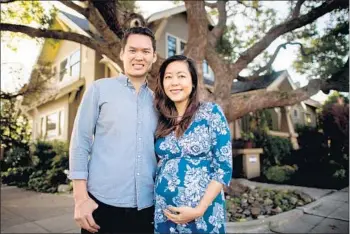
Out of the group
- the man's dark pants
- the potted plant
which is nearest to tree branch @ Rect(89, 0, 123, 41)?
the man's dark pants

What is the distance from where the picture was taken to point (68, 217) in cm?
552

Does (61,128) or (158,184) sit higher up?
(61,128)

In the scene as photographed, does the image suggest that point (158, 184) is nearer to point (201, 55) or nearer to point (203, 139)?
point (203, 139)

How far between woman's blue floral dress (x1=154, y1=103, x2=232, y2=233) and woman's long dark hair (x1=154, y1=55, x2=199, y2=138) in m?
0.05

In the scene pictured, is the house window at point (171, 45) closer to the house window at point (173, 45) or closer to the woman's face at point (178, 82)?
the house window at point (173, 45)

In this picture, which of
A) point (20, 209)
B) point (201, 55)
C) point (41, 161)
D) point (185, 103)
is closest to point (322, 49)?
point (201, 55)

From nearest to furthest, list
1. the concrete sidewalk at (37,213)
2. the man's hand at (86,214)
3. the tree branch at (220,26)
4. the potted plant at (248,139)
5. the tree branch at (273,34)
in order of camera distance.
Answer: the man's hand at (86,214) → the concrete sidewalk at (37,213) → the tree branch at (273,34) → the tree branch at (220,26) → the potted plant at (248,139)

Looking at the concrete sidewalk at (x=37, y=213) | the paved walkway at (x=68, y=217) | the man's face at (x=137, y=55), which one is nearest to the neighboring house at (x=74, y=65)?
the concrete sidewalk at (x=37, y=213)

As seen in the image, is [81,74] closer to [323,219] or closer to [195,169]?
[323,219]

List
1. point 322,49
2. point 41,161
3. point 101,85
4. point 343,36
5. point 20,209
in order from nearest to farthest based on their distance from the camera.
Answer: point 101,85, point 20,209, point 343,36, point 322,49, point 41,161

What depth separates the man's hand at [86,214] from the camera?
1.71 metres

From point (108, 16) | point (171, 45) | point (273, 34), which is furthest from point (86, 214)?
point (171, 45)

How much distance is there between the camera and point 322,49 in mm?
7789

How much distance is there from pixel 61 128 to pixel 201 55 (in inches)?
415
